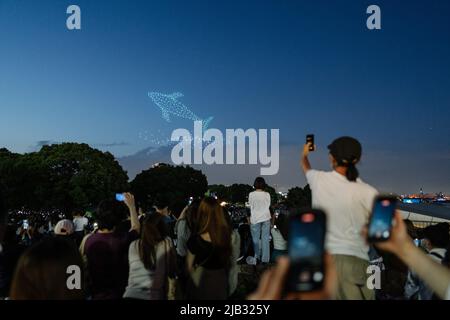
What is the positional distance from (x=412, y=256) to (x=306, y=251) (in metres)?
0.86

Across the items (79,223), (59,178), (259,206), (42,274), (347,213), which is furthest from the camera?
(59,178)

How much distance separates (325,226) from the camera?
161 centimetres

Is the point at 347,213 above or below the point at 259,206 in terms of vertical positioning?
above

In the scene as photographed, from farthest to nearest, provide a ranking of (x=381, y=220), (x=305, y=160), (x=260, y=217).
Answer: (x=260, y=217), (x=305, y=160), (x=381, y=220)

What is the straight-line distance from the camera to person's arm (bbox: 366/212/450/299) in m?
2.12

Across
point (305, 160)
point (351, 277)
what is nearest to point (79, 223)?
point (305, 160)

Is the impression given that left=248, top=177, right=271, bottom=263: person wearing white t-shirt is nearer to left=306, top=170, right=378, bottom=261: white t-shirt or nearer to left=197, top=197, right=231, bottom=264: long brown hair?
left=197, top=197, right=231, bottom=264: long brown hair

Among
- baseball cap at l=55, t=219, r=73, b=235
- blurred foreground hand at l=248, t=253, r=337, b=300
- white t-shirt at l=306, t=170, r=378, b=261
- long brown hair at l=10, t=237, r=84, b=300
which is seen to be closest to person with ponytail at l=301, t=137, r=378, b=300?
white t-shirt at l=306, t=170, r=378, b=261

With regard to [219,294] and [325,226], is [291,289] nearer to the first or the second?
[325,226]

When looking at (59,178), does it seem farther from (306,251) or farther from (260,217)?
(306,251)

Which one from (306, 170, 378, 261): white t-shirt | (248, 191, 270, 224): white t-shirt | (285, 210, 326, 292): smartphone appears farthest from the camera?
(248, 191, 270, 224): white t-shirt

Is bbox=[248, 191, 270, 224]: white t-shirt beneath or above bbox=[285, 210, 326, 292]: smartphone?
beneath

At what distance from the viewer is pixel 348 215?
4.16m

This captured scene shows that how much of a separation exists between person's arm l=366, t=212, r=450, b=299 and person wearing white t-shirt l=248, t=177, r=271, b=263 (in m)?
7.76
